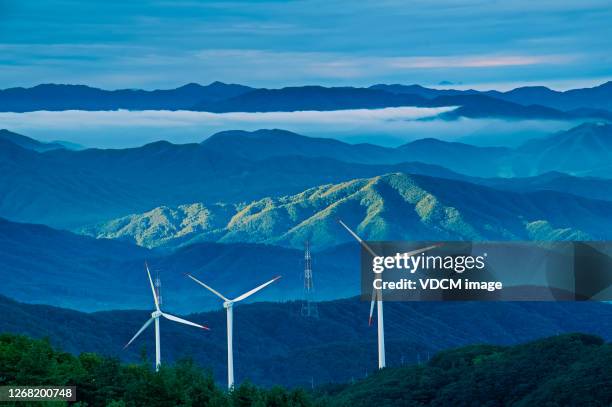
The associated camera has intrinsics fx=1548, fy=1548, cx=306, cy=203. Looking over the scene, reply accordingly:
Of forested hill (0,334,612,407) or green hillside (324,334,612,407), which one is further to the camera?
green hillside (324,334,612,407)

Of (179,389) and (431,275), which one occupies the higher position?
(431,275)

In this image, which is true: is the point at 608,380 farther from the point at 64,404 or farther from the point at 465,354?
the point at 64,404

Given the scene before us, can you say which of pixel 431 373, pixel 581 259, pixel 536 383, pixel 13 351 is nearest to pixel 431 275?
pixel 581 259

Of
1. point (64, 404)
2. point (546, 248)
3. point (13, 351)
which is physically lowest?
point (64, 404)

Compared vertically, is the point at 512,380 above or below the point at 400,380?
below

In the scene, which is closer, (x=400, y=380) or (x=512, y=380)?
(x=512, y=380)

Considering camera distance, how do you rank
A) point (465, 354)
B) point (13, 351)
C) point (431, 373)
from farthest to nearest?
point (465, 354), point (431, 373), point (13, 351)

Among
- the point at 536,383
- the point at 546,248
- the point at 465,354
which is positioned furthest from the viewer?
the point at 465,354

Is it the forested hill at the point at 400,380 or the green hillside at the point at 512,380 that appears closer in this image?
the forested hill at the point at 400,380

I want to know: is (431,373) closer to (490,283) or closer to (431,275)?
(490,283)

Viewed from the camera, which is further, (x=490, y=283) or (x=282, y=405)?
(x=490, y=283)
